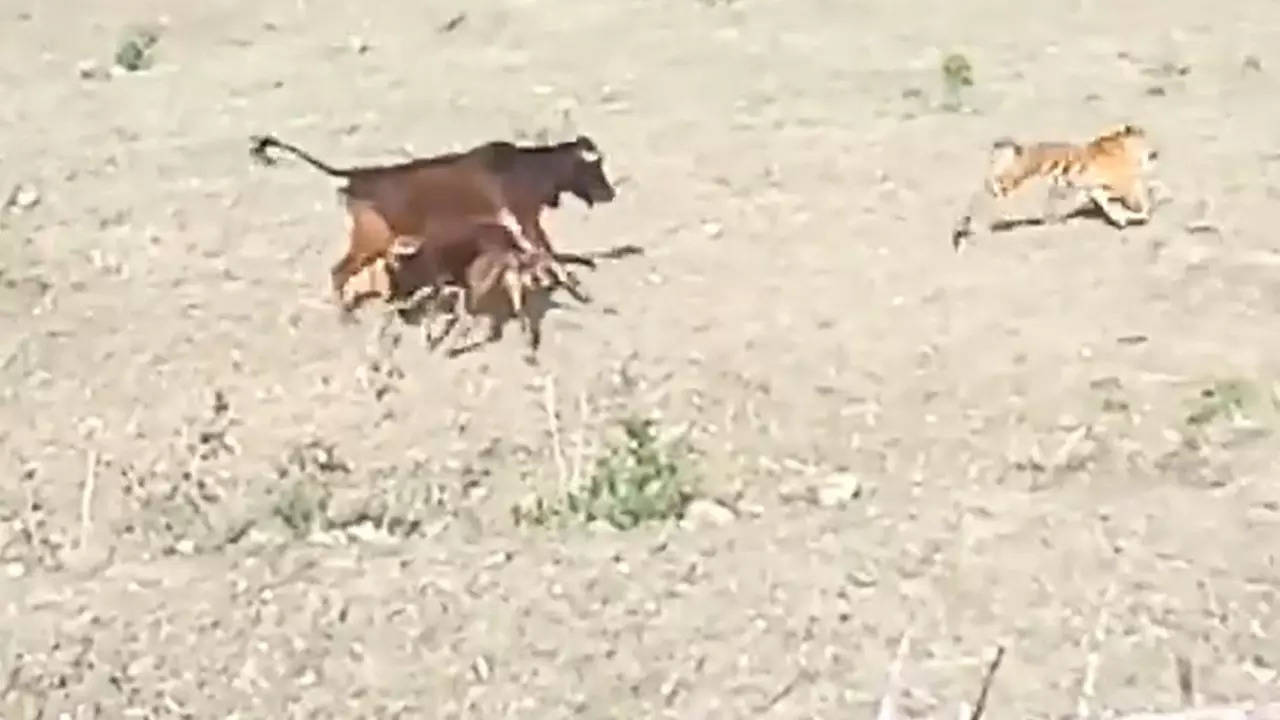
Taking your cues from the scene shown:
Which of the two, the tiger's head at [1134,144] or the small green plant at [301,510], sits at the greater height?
the tiger's head at [1134,144]

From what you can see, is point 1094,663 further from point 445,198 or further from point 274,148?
point 274,148

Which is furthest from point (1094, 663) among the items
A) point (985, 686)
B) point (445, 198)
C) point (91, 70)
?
point (91, 70)

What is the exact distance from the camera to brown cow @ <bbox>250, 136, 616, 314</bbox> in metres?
3.99

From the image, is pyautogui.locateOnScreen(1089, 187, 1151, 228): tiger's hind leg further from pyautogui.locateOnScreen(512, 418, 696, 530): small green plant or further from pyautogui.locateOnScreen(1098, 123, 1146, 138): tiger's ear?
pyautogui.locateOnScreen(512, 418, 696, 530): small green plant

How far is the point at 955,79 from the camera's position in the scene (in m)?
5.09

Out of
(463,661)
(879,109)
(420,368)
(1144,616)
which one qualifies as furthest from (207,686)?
(879,109)

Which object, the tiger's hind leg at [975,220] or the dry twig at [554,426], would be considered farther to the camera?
the tiger's hind leg at [975,220]

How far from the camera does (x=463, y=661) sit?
312cm

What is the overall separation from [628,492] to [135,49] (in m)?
2.52

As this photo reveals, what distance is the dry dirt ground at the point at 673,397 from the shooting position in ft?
10.3

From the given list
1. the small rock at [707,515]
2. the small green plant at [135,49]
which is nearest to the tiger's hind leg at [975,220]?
the small rock at [707,515]

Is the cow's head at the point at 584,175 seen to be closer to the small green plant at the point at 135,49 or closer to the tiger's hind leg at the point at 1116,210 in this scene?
the tiger's hind leg at the point at 1116,210

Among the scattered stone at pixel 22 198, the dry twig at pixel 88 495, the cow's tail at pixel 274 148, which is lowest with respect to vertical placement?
the scattered stone at pixel 22 198

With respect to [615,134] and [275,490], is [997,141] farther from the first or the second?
[275,490]
